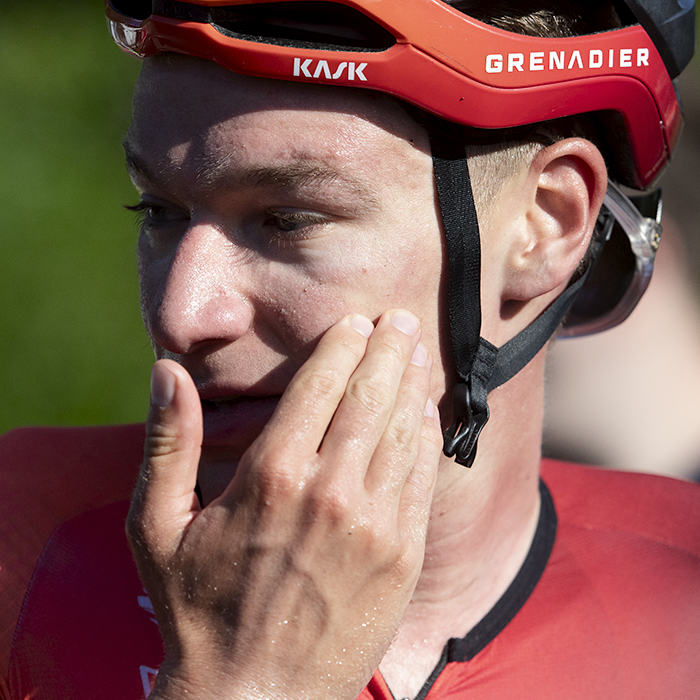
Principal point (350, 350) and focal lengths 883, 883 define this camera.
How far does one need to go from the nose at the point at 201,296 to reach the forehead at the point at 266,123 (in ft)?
0.71

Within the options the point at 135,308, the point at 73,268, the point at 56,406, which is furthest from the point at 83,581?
the point at 73,268

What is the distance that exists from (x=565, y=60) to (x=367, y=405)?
1.21 meters

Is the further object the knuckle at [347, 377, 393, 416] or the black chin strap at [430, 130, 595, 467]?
the black chin strap at [430, 130, 595, 467]

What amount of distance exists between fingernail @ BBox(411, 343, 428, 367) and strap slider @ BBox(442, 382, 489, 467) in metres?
0.24

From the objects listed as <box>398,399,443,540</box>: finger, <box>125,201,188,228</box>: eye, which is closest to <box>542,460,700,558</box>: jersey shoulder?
<box>398,399,443,540</box>: finger

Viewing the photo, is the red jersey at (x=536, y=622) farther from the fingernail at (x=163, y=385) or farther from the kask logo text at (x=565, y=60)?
the kask logo text at (x=565, y=60)

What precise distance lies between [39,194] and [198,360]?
27.0ft

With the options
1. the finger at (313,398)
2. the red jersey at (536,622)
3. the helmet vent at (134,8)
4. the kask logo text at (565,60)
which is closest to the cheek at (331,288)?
the finger at (313,398)

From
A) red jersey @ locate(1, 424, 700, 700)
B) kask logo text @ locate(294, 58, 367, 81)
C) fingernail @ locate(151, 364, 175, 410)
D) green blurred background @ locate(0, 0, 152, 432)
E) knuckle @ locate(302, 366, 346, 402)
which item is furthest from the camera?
green blurred background @ locate(0, 0, 152, 432)

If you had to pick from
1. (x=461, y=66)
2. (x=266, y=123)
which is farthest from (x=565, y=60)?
(x=266, y=123)

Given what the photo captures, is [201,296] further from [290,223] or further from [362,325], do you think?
[362,325]

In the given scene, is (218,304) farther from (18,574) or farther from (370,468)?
(18,574)

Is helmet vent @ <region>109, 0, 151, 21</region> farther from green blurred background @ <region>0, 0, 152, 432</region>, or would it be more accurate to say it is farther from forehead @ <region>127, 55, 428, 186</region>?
green blurred background @ <region>0, 0, 152, 432</region>

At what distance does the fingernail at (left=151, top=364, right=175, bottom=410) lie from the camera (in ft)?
6.79
